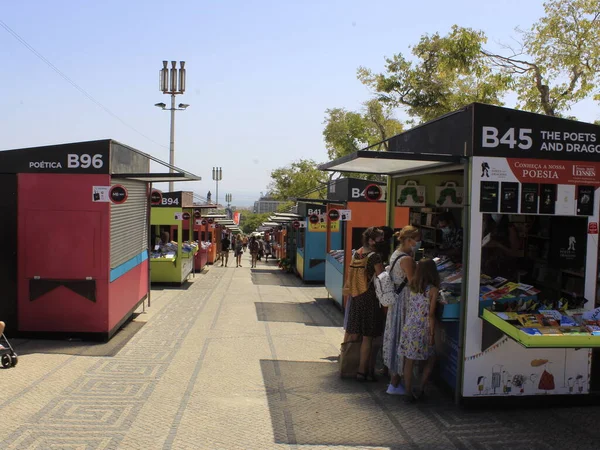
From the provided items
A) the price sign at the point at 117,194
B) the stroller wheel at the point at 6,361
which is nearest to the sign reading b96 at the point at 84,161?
the price sign at the point at 117,194

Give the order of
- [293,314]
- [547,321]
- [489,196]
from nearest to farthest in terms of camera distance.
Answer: [547,321] < [489,196] < [293,314]

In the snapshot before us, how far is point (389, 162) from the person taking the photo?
7.81 m

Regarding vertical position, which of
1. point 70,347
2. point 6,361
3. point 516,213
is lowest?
point 70,347

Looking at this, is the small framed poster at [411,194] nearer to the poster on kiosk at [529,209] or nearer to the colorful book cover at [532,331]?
the poster on kiosk at [529,209]

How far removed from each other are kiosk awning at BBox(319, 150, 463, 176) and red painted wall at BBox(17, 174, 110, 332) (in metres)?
3.45

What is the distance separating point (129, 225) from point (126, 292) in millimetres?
1142

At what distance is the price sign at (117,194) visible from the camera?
911cm

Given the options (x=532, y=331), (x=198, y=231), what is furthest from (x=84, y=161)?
(x=198, y=231)

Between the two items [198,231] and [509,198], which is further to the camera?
[198,231]

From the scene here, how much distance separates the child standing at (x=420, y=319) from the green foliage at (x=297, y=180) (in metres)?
41.5

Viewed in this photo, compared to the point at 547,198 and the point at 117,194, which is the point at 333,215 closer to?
the point at 117,194

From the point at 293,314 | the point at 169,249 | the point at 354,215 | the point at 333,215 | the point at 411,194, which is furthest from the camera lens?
the point at 169,249

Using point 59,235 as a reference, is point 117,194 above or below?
above

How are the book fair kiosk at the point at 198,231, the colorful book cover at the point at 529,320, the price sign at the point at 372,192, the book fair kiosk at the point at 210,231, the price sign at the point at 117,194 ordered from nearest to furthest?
the colorful book cover at the point at 529,320
the price sign at the point at 117,194
the price sign at the point at 372,192
the book fair kiosk at the point at 198,231
the book fair kiosk at the point at 210,231
